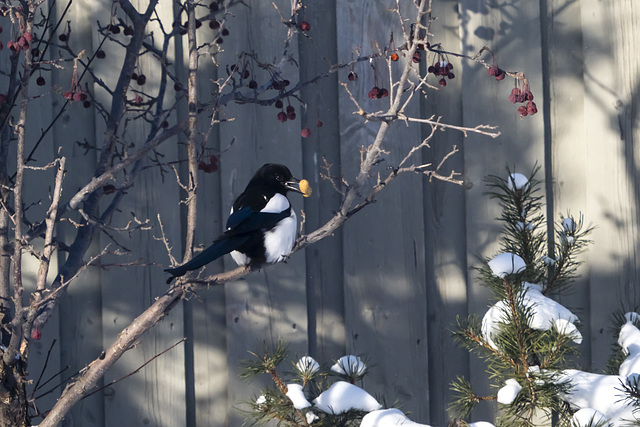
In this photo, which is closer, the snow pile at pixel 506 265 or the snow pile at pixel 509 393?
the snow pile at pixel 509 393

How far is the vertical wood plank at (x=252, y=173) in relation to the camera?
8.93 ft

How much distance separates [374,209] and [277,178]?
1.74 ft

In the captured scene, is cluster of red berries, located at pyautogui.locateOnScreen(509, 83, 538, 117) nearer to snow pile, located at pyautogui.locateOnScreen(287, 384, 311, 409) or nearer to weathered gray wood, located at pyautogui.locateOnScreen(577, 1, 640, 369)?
weathered gray wood, located at pyautogui.locateOnScreen(577, 1, 640, 369)

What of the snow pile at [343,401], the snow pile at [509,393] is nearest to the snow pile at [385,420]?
the snow pile at [343,401]

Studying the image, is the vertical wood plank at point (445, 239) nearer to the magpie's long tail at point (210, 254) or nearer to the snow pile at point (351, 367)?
the snow pile at point (351, 367)

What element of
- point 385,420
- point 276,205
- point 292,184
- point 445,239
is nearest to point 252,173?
point 292,184

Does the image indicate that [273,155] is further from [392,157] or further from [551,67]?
[551,67]

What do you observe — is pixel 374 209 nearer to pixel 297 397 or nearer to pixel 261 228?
pixel 261 228

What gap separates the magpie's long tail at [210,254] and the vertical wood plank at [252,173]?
0.67 m

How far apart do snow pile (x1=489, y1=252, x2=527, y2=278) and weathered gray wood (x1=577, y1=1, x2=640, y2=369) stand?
3.55 ft

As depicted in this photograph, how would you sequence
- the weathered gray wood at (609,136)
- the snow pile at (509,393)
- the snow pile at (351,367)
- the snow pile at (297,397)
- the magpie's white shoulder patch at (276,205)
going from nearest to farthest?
the snow pile at (509,393) < the snow pile at (297,397) < the snow pile at (351,367) < the magpie's white shoulder patch at (276,205) < the weathered gray wood at (609,136)

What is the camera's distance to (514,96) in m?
2.16

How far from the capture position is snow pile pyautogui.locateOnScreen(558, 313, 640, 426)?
1631mm

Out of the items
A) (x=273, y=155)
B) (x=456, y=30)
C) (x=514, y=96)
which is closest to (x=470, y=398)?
(x=514, y=96)
